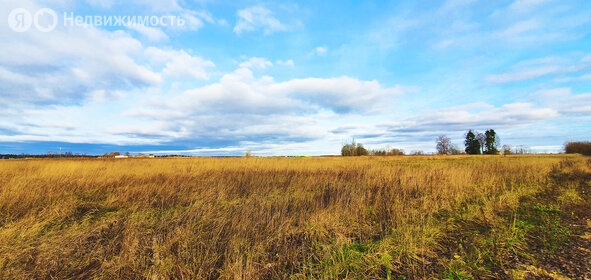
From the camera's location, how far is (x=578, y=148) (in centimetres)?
5756

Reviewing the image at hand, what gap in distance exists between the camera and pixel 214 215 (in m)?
5.02

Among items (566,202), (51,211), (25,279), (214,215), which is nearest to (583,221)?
(566,202)

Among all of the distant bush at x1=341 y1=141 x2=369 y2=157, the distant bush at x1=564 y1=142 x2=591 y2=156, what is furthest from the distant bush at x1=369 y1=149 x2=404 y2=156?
the distant bush at x1=564 y1=142 x2=591 y2=156

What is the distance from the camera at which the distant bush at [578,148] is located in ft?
173

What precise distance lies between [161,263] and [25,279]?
1.50 m

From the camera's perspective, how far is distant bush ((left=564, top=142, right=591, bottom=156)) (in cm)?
5284

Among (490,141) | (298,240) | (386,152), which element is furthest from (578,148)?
(298,240)

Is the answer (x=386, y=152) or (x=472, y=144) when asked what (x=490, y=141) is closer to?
(x=472, y=144)

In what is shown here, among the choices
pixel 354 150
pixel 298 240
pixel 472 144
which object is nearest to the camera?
pixel 298 240

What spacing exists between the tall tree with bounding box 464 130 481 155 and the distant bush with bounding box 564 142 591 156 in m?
19.8

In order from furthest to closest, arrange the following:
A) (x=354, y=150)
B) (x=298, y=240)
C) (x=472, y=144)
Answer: (x=472, y=144) → (x=354, y=150) → (x=298, y=240)

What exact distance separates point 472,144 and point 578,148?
22700 millimetres

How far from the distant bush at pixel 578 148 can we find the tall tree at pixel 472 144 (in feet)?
65.1

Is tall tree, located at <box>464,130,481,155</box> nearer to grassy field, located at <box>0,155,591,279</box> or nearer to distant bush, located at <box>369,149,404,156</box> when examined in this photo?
distant bush, located at <box>369,149,404,156</box>
